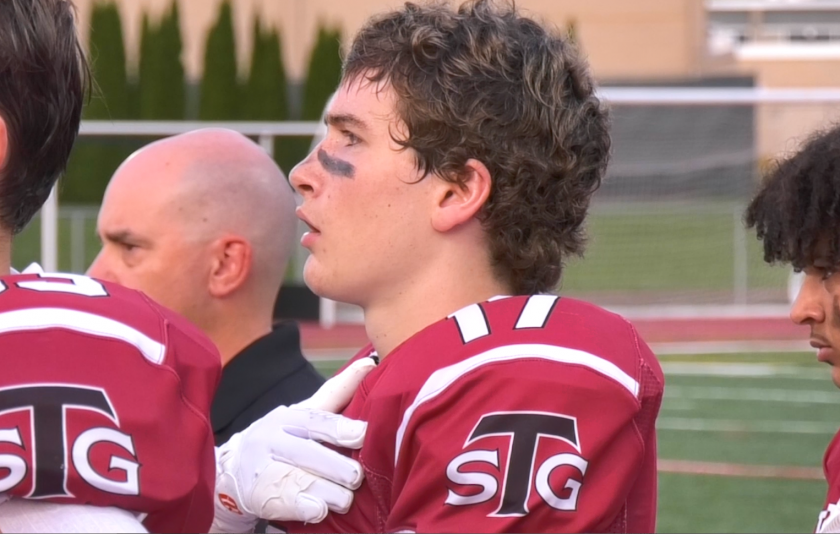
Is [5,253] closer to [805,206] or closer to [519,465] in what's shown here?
[519,465]

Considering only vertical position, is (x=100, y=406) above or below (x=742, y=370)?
above

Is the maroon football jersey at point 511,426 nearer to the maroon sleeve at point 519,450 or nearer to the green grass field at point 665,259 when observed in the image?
the maroon sleeve at point 519,450

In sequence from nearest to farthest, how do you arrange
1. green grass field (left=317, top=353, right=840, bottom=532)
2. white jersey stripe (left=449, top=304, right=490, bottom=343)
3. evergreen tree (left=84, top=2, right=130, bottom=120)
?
white jersey stripe (left=449, top=304, right=490, bottom=343) < green grass field (left=317, top=353, right=840, bottom=532) < evergreen tree (left=84, top=2, right=130, bottom=120)

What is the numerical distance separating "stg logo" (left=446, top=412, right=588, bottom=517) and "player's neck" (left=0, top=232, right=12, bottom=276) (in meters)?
0.57

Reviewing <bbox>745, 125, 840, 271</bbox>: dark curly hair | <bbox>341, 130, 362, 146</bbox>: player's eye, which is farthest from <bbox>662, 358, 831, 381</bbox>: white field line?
<bbox>341, 130, 362, 146</bbox>: player's eye

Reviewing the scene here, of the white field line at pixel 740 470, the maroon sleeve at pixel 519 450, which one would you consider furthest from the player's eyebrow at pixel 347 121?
the white field line at pixel 740 470

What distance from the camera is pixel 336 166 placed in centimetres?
164

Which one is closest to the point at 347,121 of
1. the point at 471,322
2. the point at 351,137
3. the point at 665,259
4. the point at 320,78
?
the point at 351,137

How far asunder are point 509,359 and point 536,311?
10 centimetres

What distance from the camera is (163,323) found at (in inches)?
48.1

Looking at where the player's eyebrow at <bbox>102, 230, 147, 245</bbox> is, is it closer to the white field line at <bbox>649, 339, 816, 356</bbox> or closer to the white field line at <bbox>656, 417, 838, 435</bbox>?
the white field line at <bbox>656, 417, 838, 435</bbox>

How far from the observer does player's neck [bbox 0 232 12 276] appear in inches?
53.9

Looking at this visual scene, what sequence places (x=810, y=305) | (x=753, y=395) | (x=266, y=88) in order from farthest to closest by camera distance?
1. (x=266, y=88)
2. (x=753, y=395)
3. (x=810, y=305)

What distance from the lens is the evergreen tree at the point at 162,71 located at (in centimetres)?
1914
